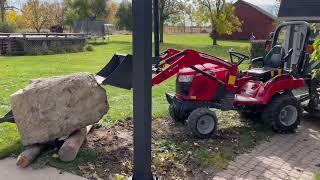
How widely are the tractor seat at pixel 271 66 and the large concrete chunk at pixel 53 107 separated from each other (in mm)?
2835

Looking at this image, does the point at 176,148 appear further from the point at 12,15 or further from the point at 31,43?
the point at 12,15

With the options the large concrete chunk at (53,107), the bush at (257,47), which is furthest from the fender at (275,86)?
the bush at (257,47)

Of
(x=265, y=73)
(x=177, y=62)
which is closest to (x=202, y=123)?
(x=177, y=62)

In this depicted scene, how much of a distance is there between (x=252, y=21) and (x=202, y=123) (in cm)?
4211

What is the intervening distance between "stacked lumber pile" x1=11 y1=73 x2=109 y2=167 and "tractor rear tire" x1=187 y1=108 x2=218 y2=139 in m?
1.43

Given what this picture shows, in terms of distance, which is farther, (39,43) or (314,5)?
(39,43)

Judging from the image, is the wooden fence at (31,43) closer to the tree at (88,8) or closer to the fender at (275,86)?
the tree at (88,8)

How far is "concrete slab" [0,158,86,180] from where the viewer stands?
457 cm

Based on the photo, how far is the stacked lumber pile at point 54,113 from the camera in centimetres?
506

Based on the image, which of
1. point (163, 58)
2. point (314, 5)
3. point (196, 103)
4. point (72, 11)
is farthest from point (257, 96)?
point (72, 11)

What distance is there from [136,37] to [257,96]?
3538mm

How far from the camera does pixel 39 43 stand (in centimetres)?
2288

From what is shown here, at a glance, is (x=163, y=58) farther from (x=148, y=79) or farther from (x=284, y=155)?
(x=148, y=79)

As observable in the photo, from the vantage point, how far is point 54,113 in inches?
202
